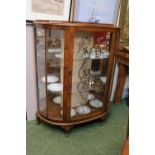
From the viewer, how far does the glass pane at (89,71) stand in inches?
64.7

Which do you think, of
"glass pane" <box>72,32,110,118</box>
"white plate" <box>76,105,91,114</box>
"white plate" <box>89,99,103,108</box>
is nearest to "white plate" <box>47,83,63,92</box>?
"glass pane" <box>72,32,110,118</box>

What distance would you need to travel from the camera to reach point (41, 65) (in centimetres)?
171

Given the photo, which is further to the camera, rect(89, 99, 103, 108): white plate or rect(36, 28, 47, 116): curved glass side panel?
rect(89, 99, 103, 108): white plate

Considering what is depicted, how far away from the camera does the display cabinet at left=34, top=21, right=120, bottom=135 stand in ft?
5.01

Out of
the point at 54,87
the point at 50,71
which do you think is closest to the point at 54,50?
the point at 50,71

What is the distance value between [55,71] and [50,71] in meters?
0.05

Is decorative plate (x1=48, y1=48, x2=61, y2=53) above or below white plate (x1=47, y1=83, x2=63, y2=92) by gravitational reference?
above

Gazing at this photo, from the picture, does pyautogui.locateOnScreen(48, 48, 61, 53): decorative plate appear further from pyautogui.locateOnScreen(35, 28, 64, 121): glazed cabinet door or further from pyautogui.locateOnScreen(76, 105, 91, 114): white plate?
pyautogui.locateOnScreen(76, 105, 91, 114): white plate

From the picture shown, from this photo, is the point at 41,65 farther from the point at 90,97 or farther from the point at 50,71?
the point at 90,97

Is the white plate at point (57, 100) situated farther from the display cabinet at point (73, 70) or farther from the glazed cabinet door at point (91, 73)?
the glazed cabinet door at point (91, 73)

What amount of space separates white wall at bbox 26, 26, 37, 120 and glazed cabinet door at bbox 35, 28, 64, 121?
2.8 inches
